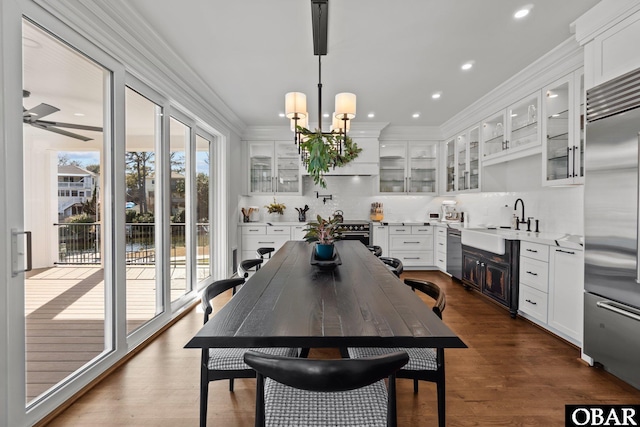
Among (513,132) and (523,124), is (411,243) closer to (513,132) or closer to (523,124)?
(513,132)

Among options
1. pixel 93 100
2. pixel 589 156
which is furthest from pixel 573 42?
pixel 93 100

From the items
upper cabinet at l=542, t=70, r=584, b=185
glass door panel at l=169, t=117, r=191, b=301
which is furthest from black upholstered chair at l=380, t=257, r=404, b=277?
glass door panel at l=169, t=117, r=191, b=301

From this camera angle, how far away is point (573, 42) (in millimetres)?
2855

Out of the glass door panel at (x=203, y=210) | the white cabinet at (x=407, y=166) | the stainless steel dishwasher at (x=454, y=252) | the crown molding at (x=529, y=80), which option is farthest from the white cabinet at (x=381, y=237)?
the glass door panel at (x=203, y=210)

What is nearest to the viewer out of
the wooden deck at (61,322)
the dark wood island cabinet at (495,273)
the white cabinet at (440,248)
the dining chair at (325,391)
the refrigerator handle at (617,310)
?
the dining chair at (325,391)

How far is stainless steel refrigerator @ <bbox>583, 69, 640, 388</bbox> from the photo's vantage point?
209 centimetres

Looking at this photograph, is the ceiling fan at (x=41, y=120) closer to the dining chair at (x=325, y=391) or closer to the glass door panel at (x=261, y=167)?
the dining chair at (x=325, y=391)

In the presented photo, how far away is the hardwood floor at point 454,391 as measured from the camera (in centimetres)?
192

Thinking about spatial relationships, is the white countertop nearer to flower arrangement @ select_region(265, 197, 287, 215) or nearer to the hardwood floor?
the hardwood floor

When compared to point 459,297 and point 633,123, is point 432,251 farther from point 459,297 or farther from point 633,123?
point 633,123

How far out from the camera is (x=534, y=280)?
10.9 feet

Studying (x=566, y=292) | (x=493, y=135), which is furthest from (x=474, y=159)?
(x=566, y=292)

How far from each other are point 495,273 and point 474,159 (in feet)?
6.44

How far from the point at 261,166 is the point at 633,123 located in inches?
206
